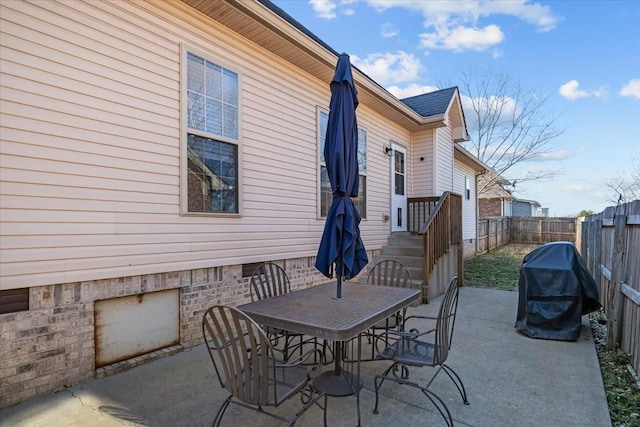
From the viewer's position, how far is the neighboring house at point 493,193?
18734 millimetres

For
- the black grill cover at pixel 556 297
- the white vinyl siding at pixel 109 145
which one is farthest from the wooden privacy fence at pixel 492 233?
the white vinyl siding at pixel 109 145

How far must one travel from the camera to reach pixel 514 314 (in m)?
5.48

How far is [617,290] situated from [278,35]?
17.7 ft

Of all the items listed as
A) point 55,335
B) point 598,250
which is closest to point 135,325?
point 55,335

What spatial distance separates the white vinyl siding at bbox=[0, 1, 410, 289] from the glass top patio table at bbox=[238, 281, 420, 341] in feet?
5.20

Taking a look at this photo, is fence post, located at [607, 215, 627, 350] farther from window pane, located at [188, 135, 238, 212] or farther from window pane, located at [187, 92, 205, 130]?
window pane, located at [187, 92, 205, 130]

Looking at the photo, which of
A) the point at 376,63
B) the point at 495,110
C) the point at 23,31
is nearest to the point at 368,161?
the point at 23,31

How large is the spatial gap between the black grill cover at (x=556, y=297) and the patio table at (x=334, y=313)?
2.24 m

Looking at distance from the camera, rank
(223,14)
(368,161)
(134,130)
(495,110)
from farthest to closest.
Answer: (495,110) → (368,161) → (223,14) → (134,130)

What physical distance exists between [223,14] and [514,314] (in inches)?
245

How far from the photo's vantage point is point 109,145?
3342 mm

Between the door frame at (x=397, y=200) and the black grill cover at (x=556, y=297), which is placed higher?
the door frame at (x=397, y=200)

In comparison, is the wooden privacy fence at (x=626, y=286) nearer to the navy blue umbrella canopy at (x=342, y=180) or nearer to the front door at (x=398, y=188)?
the navy blue umbrella canopy at (x=342, y=180)

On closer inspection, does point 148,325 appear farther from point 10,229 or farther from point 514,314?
point 514,314
